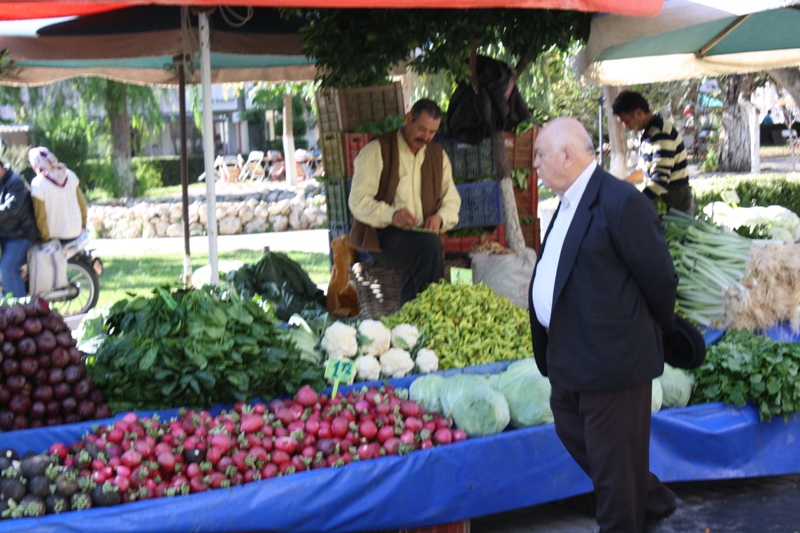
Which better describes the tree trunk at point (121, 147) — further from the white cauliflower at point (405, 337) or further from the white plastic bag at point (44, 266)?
the white cauliflower at point (405, 337)

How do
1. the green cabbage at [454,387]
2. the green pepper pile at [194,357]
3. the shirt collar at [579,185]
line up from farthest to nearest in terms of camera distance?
the green cabbage at [454,387], the green pepper pile at [194,357], the shirt collar at [579,185]

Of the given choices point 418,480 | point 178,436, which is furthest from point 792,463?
point 178,436

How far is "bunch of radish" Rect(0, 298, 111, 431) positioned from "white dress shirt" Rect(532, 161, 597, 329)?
1947 mm

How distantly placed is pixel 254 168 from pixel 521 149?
20.1 metres

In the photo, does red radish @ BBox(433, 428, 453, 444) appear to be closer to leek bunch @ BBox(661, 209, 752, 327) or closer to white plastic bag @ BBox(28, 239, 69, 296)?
Result: leek bunch @ BBox(661, 209, 752, 327)

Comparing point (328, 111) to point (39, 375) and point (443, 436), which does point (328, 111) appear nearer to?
point (39, 375)

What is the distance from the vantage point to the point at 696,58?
272 inches

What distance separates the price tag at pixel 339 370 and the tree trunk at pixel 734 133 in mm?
20617

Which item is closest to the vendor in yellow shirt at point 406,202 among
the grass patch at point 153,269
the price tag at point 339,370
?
the price tag at point 339,370

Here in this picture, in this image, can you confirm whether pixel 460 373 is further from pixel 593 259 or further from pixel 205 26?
pixel 205 26

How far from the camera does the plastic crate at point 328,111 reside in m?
6.17

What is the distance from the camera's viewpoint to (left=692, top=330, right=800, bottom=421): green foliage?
400cm

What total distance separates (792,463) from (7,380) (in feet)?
11.9

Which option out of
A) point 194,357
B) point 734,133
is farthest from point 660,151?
point 734,133
